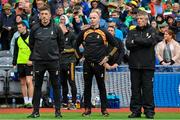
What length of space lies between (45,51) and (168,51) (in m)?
6.07

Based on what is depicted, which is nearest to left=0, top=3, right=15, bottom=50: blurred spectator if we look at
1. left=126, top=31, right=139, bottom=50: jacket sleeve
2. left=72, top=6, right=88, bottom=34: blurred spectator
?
left=72, top=6, right=88, bottom=34: blurred spectator

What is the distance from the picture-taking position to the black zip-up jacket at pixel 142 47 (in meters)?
15.2

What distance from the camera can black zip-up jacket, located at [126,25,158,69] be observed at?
15172 millimetres

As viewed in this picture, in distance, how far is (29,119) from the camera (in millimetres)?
14555

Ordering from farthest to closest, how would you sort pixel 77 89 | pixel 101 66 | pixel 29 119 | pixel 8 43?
pixel 8 43, pixel 77 89, pixel 101 66, pixel 29 119

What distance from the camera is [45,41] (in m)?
15.0

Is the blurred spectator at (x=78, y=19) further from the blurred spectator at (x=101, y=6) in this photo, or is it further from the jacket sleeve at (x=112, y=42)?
the jacket sleeve at (x=112, y=42)

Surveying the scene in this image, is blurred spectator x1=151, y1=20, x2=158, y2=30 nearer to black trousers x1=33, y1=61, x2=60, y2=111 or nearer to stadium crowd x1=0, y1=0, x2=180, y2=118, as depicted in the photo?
stadium crowd x1=0, y1=0, x2=180, y2=118

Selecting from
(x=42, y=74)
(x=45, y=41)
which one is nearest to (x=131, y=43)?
(x=45, y=41)

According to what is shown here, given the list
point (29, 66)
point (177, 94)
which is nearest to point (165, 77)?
point (177, 94)

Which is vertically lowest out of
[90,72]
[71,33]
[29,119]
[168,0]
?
[29,119]

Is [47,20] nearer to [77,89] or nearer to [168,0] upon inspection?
[77,89]

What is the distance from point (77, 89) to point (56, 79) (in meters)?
4.97

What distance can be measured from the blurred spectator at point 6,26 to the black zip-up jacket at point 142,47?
7.26m
